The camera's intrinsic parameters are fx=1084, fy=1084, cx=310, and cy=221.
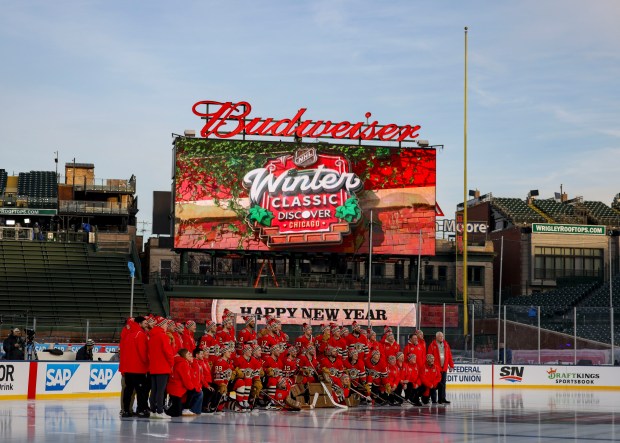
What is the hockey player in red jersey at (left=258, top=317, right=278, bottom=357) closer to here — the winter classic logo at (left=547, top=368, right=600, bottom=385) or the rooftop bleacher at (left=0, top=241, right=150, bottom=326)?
the winter classic logo at (left=547, top=368, right=600, bottom=385)

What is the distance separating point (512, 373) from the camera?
149 feet

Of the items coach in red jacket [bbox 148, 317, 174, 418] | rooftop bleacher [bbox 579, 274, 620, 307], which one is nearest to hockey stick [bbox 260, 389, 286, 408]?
coach in red jacket [bbox 148, 317, 174, 418]

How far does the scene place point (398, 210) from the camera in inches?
2557

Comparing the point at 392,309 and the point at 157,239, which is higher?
the point at 157,239

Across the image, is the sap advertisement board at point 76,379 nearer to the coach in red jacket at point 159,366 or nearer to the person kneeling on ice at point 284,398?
the person kneeling on ice at point 284,398

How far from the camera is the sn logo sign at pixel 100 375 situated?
3319 centimetres

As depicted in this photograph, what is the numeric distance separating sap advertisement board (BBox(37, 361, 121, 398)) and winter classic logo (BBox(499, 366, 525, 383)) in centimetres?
1831

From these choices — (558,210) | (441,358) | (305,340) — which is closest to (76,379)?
(305,340)

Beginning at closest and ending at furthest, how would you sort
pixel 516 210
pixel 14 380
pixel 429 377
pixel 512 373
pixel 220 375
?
pixel 220 375, pixel 14 380, pixel 429 377, pixel 512 373, pixel 516 210

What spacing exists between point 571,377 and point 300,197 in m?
22.8

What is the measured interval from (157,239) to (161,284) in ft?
60.9

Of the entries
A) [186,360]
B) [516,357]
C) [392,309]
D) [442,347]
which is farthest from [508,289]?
[186,360]

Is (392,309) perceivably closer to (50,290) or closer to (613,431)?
(50,290)

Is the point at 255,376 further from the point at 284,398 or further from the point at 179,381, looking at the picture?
the point at 179,381
